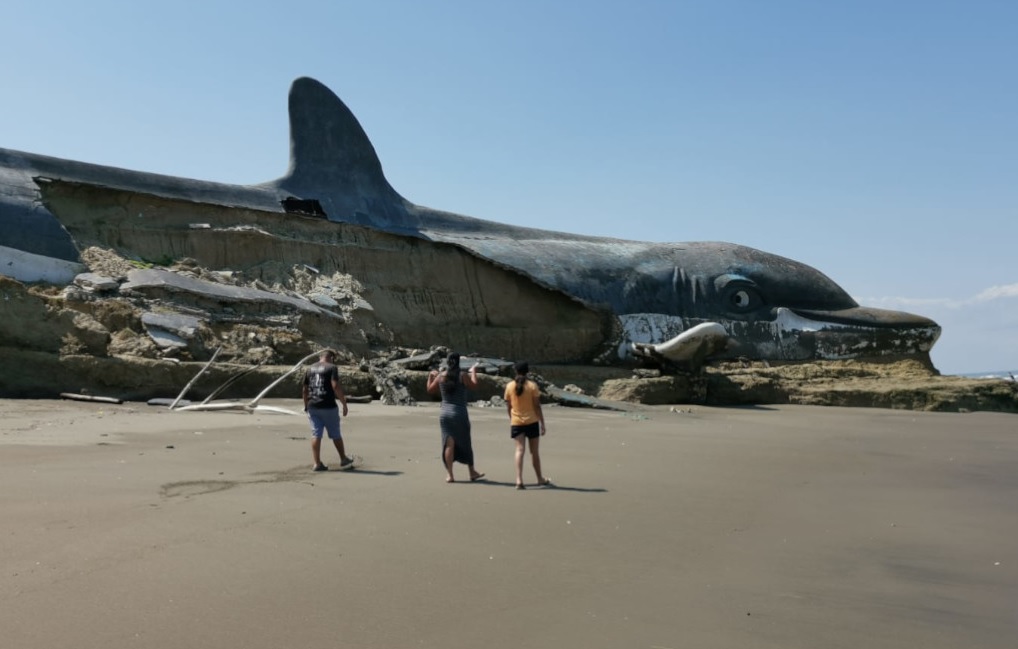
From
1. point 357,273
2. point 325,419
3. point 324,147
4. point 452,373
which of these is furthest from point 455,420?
point 324,147

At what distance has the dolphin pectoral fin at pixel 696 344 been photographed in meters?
16.0

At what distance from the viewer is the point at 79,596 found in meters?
3.30

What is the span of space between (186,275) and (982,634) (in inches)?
504

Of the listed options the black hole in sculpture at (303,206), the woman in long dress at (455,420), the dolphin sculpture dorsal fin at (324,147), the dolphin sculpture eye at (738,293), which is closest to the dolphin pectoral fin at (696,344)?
the dolphin sculpture eye at (738,293)

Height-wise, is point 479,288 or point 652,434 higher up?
point 479,288

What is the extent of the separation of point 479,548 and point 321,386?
3161 mm

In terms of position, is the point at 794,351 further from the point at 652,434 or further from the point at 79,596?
the point at 79,596

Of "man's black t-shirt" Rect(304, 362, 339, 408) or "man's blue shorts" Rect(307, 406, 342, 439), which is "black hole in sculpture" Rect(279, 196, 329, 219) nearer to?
"man's black t-shirt" Rect(304, 362, 339, 408)

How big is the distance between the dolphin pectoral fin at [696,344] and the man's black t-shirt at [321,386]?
9908 millimetres

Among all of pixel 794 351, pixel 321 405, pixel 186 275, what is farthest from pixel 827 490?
pixel 794 351

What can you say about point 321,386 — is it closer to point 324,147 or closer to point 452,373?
point 452,373

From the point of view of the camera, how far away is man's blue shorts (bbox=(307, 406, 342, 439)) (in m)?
6.96

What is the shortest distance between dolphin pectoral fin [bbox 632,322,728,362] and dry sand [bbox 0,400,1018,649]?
25.7 feet

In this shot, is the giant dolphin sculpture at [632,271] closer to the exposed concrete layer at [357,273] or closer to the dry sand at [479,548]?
the exposed concrete layer at [357,273]
